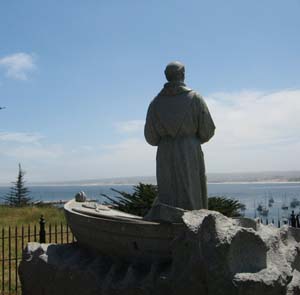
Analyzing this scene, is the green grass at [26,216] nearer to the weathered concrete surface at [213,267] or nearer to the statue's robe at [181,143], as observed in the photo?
the statue's robe at [181,143]

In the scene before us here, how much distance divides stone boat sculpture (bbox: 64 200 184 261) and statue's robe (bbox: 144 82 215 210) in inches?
31.7

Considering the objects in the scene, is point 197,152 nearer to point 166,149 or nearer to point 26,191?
point 166,149

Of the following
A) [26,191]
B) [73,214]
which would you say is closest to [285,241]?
[73,214]

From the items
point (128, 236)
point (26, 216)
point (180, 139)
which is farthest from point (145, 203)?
point (26, 216)

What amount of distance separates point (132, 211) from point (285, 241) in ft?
29.1

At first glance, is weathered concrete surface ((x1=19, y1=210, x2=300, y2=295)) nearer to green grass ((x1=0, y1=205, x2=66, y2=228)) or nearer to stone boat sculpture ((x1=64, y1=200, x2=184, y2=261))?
stone boat sculpture ((x1=64, y1=200, x2=184, y2=261))

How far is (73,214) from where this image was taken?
22.9 feet

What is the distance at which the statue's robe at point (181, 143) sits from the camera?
6582 mm

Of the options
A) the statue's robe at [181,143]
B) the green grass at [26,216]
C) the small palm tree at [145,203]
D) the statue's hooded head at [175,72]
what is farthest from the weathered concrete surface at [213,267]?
the green grass at [26,216]

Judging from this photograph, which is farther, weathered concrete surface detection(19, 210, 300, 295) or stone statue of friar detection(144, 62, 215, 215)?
stone statue of friar detection(144, 62, 215, 215)

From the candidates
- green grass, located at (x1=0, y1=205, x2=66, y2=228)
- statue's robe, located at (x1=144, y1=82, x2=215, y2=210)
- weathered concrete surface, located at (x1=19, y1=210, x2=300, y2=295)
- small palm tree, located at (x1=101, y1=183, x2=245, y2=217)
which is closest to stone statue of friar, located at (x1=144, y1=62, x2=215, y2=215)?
statue's robe, located at (x1=144, y1=82, x2=215, y2=210)

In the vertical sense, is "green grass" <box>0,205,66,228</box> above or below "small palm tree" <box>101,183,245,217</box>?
below

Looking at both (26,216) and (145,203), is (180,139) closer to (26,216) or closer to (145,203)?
(145,203)

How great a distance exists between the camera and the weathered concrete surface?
4.49 metres
